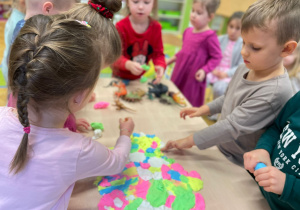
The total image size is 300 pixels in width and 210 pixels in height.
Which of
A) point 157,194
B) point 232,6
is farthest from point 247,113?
point 232,6

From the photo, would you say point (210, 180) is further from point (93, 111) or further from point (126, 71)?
point (126, 71)

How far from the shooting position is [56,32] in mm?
503

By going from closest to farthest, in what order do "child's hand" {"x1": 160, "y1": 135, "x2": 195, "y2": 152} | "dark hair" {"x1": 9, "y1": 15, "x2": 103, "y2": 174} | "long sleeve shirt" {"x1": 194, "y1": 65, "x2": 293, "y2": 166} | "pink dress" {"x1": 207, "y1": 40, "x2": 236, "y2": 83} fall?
"dark hair" {"x1": 9, "y1": 15, "x2": 103, "y2": 174}, "long sleeve shirt" {"x1": 194, "y1": 65, "x2": 293, "y2": 166}, "child's hand" {"x1": 160, "y1": 135, "x2": 195, "y2": 152}, "pink dress" {"x1": 207, "y1": 40, "x2": 236, "y2": 83}

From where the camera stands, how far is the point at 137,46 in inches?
53.6

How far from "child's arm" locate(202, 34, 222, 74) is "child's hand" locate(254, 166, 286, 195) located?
1.09m

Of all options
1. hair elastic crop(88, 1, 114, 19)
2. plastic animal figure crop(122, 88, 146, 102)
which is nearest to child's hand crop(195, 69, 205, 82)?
plastic animal figure crop(122, 88, 146, 102)

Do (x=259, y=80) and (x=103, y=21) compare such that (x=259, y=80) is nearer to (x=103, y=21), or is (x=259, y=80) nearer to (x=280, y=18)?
(x=280, y=18)

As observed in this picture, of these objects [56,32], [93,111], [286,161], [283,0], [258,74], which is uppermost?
[283,0]

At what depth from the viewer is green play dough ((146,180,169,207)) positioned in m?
0.66

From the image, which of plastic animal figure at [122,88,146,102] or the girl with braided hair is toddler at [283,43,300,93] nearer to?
plastic animal figure at [122,88,146,102]

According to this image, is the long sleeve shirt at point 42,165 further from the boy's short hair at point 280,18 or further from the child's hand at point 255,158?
the boy's short hair at point 280,18

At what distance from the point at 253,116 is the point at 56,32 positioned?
0.61 metres

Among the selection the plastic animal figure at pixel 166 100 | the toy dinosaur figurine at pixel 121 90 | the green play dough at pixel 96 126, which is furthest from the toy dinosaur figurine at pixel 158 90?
the green play dough at pixel 96 126

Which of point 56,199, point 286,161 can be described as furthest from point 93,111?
point 286,161
